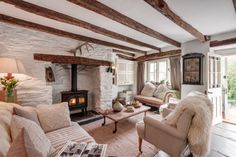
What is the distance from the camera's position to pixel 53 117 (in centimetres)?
233

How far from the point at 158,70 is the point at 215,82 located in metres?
2.37

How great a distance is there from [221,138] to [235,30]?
2.49m

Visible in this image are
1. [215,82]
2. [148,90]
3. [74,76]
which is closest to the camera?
[215,82]

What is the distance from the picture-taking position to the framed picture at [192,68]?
388cm

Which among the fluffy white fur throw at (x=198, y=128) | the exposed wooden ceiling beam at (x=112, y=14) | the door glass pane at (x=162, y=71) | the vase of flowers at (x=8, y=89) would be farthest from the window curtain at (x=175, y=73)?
the vase of flowers at (x=8, y=89)

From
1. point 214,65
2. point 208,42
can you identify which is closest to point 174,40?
point 208,42

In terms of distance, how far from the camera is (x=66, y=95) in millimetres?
4051

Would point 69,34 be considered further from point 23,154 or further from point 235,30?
point 235,30

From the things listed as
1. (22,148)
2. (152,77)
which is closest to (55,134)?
(22,148)

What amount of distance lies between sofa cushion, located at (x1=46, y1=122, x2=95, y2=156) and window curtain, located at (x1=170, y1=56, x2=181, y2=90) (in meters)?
3.88

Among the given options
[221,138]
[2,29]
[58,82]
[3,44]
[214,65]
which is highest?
[2,29]

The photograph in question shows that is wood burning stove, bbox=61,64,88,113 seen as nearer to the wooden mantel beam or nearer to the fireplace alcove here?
the fireplace alcove

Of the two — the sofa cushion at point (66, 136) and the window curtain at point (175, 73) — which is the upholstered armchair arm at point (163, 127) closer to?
the sofa cushion at point (66, 136)

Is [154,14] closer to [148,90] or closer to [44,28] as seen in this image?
[44,28]
